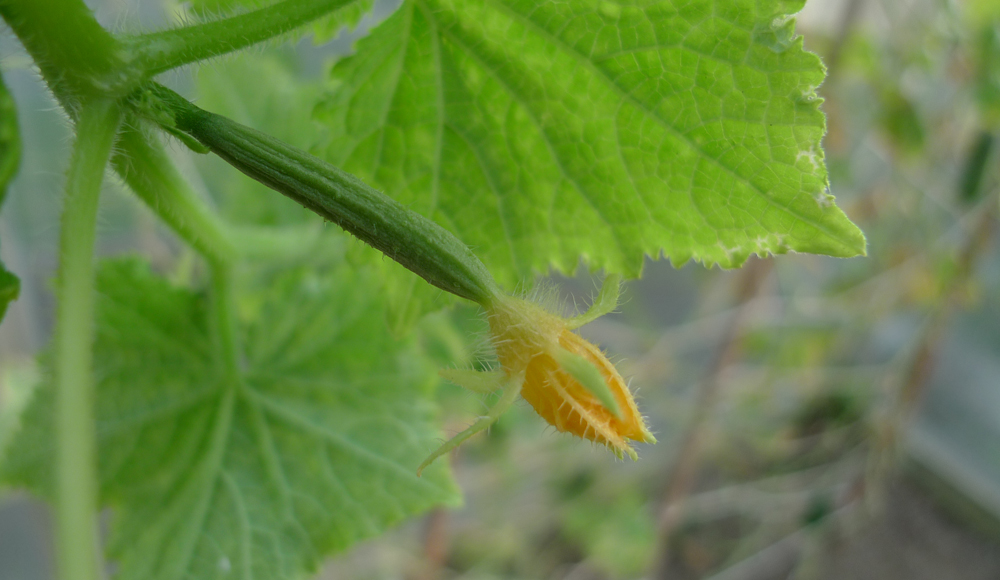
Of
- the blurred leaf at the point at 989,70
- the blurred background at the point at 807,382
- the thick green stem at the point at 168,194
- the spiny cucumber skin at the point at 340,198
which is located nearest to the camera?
the spiny cucumber skin at the point at 340,198

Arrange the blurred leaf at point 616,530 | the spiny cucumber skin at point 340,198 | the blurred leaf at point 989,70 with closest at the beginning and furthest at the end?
the spiny cucumber skin at point 340,198 → the blurred leaf at point 989,70 → the blurred leaf at point 616,530

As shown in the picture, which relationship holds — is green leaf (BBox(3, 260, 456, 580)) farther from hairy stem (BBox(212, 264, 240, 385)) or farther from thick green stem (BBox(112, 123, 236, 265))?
thick green stem (BBox(112, 123, 236, 265))

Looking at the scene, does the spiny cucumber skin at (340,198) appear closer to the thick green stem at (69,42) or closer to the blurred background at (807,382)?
the thick green stem at (69,42)

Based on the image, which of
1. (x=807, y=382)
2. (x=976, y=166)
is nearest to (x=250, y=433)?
(x=976, y=166)

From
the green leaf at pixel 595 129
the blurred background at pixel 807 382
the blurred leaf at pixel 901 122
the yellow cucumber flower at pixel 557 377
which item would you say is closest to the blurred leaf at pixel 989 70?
the blurred background at pixel 807 382

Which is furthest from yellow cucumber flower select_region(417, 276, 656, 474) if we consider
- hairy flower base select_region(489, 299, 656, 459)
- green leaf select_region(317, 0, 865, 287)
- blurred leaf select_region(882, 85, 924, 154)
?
blurred leaf select_region(882, 85, 924, 154)

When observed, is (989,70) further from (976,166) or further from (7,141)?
(7,141)
